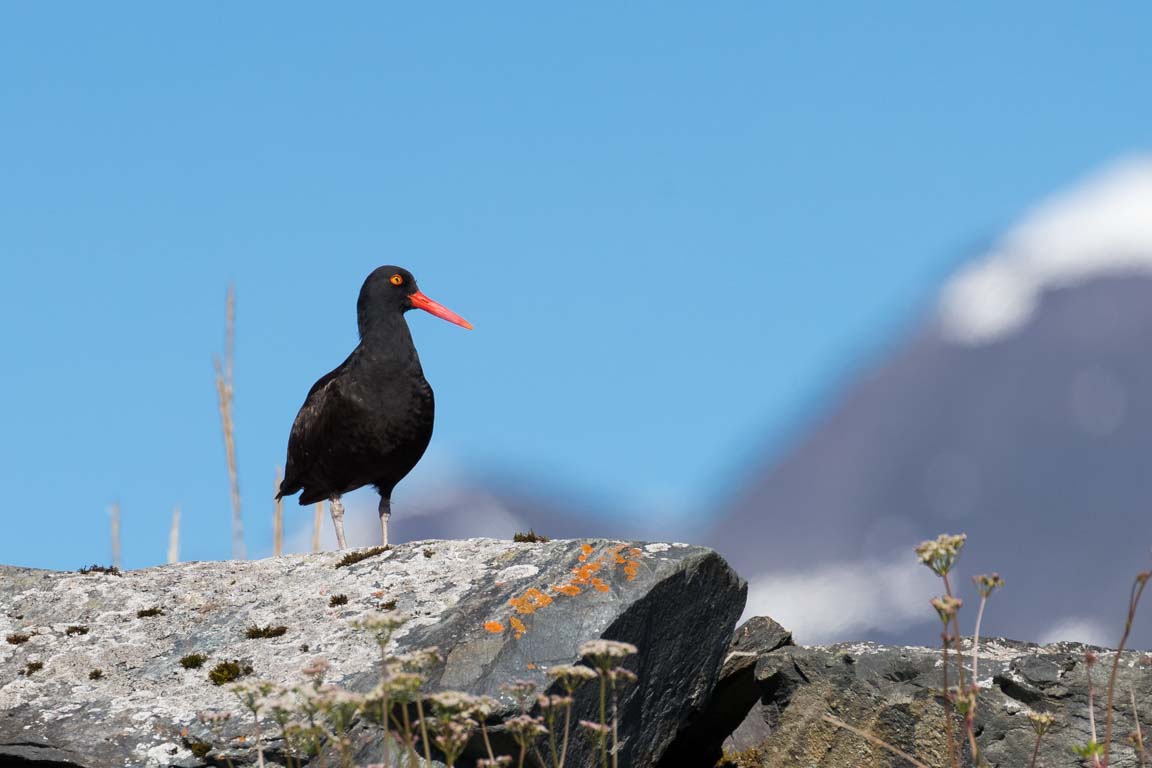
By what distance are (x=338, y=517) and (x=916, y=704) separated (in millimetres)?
5989

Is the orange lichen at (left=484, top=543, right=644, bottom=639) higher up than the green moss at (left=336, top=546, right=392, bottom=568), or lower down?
lower down

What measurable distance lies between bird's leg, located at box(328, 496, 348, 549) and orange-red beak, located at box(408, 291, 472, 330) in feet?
7.44

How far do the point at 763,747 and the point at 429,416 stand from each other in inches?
187

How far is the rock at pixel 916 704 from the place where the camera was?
10.6m

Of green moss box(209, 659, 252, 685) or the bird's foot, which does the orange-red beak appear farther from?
green moss box(209, 659, 252, 685)

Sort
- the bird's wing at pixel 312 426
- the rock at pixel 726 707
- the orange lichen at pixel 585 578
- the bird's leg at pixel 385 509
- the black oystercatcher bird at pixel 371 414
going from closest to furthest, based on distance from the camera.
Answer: the orange lichen at pixel 585 578 < the rock at pixel 726 707 < the black oystercatcher bird at pixel 371 414 < the bird's wing at pixel 312 426 < the bird's leg at pixel 385 509

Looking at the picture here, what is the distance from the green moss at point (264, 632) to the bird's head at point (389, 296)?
198 inches

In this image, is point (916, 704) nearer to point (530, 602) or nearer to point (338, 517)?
point (530, 602)

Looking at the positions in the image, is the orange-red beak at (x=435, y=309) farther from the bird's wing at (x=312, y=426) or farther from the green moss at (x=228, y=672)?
the green moss at (x=228, y=672)

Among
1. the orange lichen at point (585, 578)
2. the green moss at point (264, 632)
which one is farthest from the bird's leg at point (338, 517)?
the orange lichen at point (585, 578)

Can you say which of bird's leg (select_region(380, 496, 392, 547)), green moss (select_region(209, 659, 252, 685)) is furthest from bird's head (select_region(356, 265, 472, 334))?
green moss (select_region(209, 659, 252, 685))

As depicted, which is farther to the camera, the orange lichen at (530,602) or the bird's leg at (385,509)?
the bird's leg at (385,509)

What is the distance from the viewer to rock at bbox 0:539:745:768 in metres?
8.45

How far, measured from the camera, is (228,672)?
8.86m
